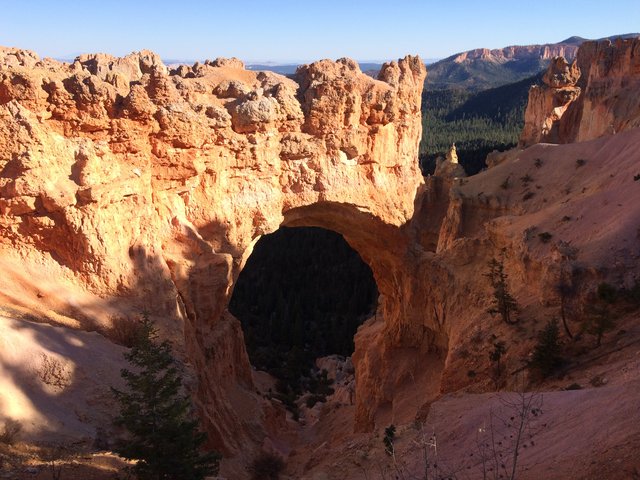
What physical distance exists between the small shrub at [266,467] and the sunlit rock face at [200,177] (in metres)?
0.79

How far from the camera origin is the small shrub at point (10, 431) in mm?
8344

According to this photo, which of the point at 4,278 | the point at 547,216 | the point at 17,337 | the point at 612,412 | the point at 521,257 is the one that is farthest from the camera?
the point at 547,216

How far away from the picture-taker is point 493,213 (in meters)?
21.0

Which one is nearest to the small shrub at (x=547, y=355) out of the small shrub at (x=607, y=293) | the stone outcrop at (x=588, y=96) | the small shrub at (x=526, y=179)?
the small shrub at (x=607, y=293)

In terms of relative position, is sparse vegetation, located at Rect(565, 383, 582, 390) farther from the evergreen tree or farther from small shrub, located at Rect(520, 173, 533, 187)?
small shrub, located at Rect(520, 173, 533, 187)

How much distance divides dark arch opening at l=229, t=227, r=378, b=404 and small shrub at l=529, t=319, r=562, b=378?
54.4ft

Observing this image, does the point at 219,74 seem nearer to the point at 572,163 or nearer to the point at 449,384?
the point at 449,384

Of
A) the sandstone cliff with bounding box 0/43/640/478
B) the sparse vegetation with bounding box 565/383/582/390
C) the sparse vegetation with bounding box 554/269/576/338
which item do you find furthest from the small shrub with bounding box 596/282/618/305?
the sparse vegetation with bounding box 565/383/582/390

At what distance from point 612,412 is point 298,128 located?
40.8 feet

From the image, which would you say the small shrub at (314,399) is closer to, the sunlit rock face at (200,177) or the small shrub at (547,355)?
the sunlit rock face at (200,177)

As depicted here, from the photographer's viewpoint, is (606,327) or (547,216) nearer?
(606,327)

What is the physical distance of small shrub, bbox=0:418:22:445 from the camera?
8344mm

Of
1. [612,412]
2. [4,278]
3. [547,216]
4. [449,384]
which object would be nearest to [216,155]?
[4,278]

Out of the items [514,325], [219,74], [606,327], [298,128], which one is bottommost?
[514,325]
